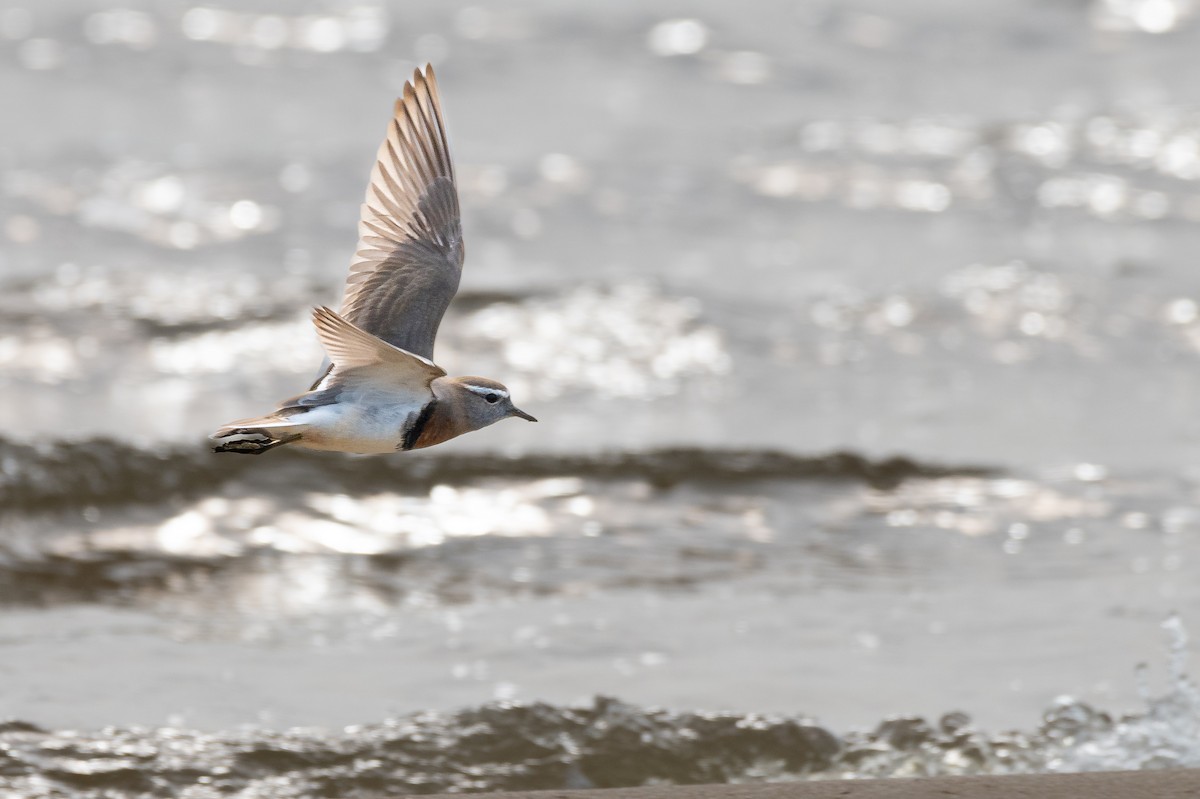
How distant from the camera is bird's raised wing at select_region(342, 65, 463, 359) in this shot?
4.02m

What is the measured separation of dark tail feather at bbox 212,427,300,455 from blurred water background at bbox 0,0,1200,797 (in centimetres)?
125

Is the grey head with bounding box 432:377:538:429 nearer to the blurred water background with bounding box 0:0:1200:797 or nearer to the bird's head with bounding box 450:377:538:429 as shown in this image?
the bird's head with bounding box 450:377:538:429

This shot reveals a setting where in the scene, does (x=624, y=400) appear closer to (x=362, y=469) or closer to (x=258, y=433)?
(x=362, y=469)

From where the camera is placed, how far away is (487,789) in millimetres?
4496

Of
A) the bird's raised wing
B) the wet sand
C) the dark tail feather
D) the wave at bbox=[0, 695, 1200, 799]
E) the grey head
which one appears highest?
the bird's raised wing

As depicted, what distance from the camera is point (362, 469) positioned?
7.32 meters

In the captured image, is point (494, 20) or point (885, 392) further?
point (494, 20)

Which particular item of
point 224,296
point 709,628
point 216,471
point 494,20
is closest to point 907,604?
point 709,628

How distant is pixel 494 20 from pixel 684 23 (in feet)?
5.36

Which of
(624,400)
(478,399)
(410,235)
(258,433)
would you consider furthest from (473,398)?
(624,400)

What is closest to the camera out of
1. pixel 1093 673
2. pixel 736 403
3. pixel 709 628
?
pixel 1093 673

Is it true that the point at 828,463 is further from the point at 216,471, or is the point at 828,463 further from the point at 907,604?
the point at 216,471

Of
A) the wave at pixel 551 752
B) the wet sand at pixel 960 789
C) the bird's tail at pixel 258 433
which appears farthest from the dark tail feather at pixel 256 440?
the wave at pixel 551 752

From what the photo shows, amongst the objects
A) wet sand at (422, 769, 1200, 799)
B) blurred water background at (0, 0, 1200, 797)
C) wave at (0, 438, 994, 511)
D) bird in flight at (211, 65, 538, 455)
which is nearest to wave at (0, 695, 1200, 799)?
blurred water background at (0, 0, 1200, 797)
